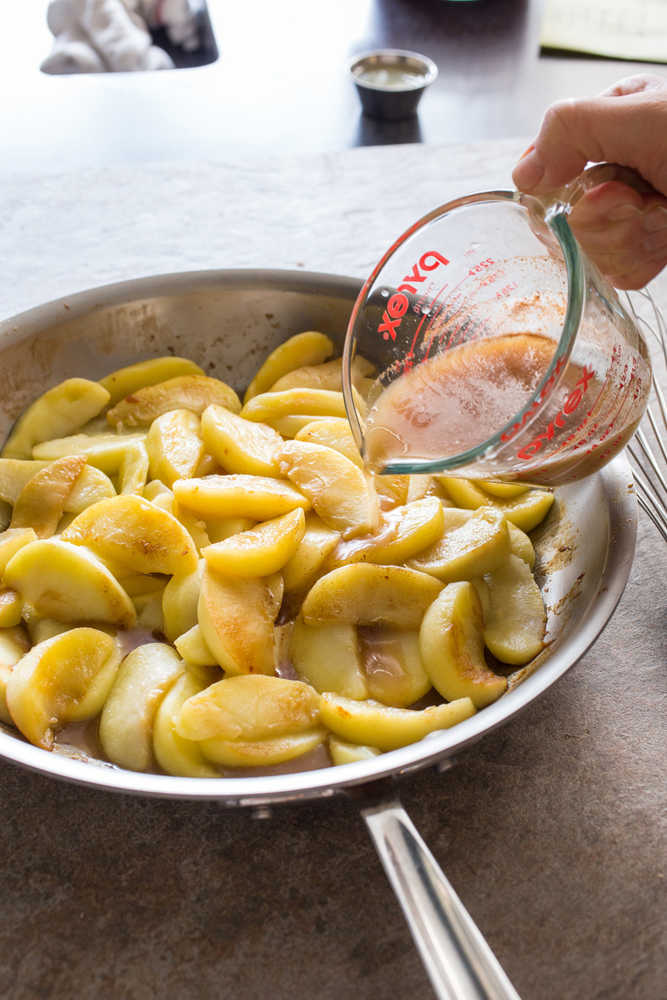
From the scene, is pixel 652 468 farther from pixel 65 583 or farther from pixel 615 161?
pixel 65 583

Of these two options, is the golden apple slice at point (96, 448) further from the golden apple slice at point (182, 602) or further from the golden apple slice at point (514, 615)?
the golden apple slice at point (514, 615)

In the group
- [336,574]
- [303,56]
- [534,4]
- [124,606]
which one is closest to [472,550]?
[336,574]

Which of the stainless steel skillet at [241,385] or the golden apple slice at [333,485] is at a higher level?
the stainless steel skillet at [241,385]

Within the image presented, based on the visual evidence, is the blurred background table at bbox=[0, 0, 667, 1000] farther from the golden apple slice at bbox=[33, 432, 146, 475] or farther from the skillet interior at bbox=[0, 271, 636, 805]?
the golden apple slice at bbox=[33, 432, 146, 475]

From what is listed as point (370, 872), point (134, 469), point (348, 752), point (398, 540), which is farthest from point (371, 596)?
point (134, 469)

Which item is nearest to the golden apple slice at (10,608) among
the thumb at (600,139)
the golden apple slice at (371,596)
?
the golden apple slice at (371,596)

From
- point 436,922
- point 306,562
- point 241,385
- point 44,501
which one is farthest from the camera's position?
point 241,385
